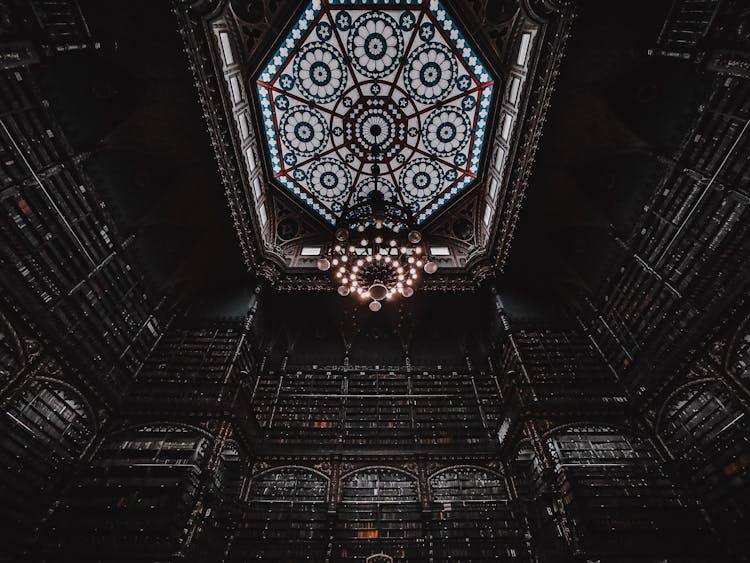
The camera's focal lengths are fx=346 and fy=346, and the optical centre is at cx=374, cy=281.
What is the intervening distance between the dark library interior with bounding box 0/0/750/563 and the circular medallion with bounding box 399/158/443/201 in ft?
1.70

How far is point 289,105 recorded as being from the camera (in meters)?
11.1

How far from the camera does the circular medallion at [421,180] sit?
41.7 ft

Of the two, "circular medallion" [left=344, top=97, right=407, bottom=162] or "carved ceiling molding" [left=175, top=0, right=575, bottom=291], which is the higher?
"circular medallion" [left=344, top=97, right=407, bottom=162]

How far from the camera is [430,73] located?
35.3ft

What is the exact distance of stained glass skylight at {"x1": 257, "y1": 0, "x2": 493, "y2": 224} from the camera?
998 centimetres

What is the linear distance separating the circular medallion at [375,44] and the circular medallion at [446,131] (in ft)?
6.78

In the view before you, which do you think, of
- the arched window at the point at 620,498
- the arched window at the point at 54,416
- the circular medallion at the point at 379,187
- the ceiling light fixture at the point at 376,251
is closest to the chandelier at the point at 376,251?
the ceiling light fixture at the point at 376,251

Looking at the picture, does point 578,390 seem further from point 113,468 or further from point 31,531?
point 31,531

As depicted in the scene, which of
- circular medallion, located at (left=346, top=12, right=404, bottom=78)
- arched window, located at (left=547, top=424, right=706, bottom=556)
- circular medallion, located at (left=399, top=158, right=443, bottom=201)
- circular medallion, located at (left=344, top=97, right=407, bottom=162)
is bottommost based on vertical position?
arched window, located at (left=547, top=424, right=706, bottom=556)

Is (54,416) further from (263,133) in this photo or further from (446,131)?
(446,131)

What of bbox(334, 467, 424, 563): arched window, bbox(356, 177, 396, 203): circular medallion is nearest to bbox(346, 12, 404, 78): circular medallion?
bbox(356, 177, 396, 203): circular medallion

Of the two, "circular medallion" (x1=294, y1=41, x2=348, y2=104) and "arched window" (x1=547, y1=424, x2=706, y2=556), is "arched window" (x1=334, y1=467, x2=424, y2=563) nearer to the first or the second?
"arched window" (x1=547, y1=424, x2=706, y2=556)

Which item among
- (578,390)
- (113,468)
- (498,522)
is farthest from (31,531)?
(578,390)

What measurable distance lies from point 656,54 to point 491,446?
31.5ft
